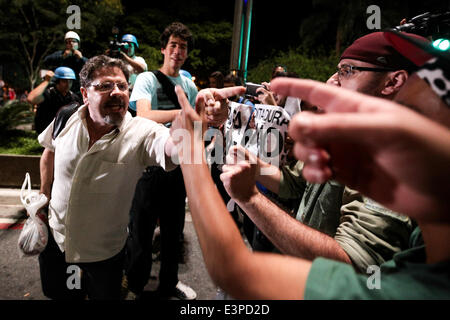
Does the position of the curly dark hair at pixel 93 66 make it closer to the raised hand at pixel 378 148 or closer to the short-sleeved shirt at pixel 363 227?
the short-sleeved shirt at pixel 363 227

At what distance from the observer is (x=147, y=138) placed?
1.95m

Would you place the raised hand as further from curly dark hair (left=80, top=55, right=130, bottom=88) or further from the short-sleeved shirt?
curly dark hair (left=80, top=55, right=130, bottom=88)

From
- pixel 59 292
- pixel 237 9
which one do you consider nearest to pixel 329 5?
pixel 237 9

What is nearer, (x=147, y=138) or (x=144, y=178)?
(x=147, y=138)

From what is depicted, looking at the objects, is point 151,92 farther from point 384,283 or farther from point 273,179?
point 384,283

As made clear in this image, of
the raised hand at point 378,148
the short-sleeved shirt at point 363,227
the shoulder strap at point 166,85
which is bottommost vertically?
the short-sleeved shirt at point 363,227

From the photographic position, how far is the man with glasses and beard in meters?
1.89

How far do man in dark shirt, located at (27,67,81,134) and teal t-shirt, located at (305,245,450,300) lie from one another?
15.2 ft

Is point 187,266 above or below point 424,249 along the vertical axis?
below

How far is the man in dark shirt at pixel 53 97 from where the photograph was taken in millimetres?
4332

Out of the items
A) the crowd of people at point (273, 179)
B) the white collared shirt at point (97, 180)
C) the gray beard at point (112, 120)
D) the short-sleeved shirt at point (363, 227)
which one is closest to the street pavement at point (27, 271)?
the crowd of people at point (273, 179)

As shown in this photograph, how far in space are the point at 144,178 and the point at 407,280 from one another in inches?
97.0
